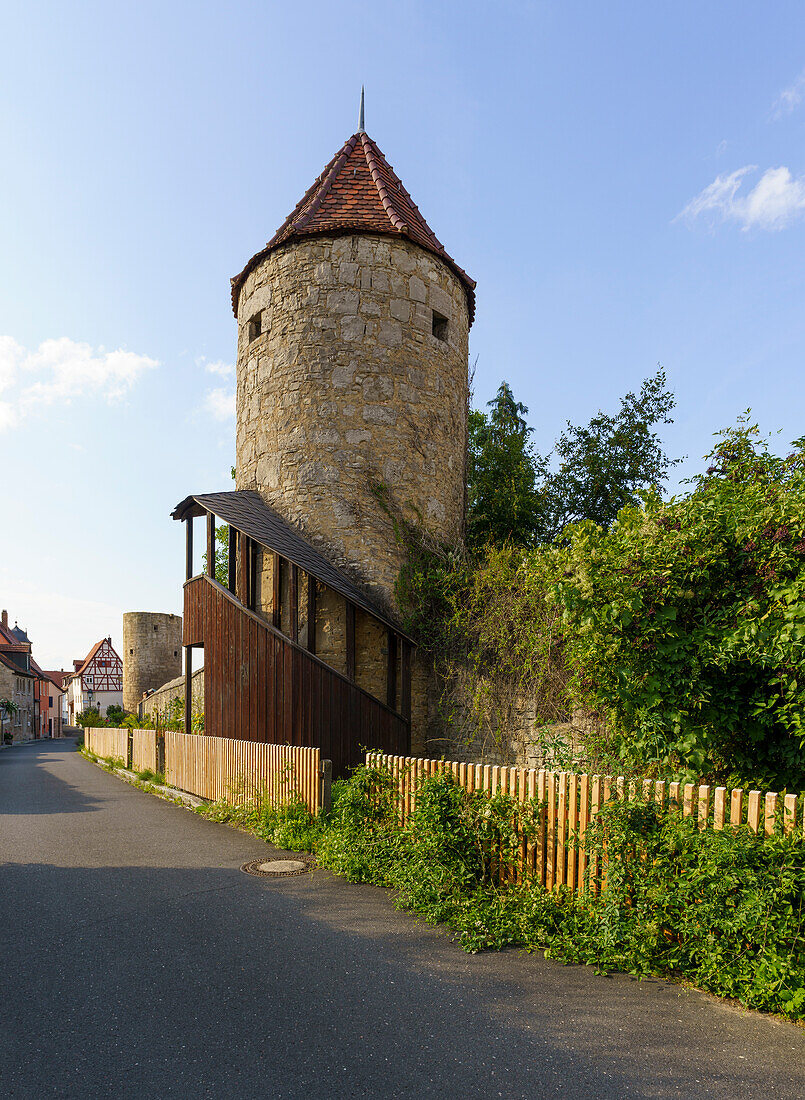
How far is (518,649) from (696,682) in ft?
14.9

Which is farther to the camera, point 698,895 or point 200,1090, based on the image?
point 698,895

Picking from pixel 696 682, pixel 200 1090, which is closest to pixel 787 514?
pixel 696 682

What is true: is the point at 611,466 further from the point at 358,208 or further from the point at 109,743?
the point at 109,743

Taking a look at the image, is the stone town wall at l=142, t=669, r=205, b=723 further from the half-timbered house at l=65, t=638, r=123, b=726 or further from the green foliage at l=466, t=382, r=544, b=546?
the half-timbered house at l=65, t=638, r=123, b=726

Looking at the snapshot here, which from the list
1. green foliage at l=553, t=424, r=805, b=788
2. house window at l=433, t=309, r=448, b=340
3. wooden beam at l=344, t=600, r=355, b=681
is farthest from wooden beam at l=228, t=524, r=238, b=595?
green foliage at l=553, t=424, r=805, b=788

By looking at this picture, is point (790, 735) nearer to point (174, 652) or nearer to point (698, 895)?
point (698, 895)

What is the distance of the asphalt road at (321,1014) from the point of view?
337 centimetres

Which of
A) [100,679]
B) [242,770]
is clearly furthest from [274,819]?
[100,679]

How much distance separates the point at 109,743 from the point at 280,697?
43.8 feet

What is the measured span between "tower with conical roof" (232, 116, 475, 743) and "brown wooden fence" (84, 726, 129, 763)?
320 inches

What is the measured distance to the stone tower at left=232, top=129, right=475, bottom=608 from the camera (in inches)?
513

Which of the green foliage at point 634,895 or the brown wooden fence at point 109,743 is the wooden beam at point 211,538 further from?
the brown wooden fence at point 109,743

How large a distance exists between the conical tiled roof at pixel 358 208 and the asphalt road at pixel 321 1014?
1171 cm

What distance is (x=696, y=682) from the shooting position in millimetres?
5852
